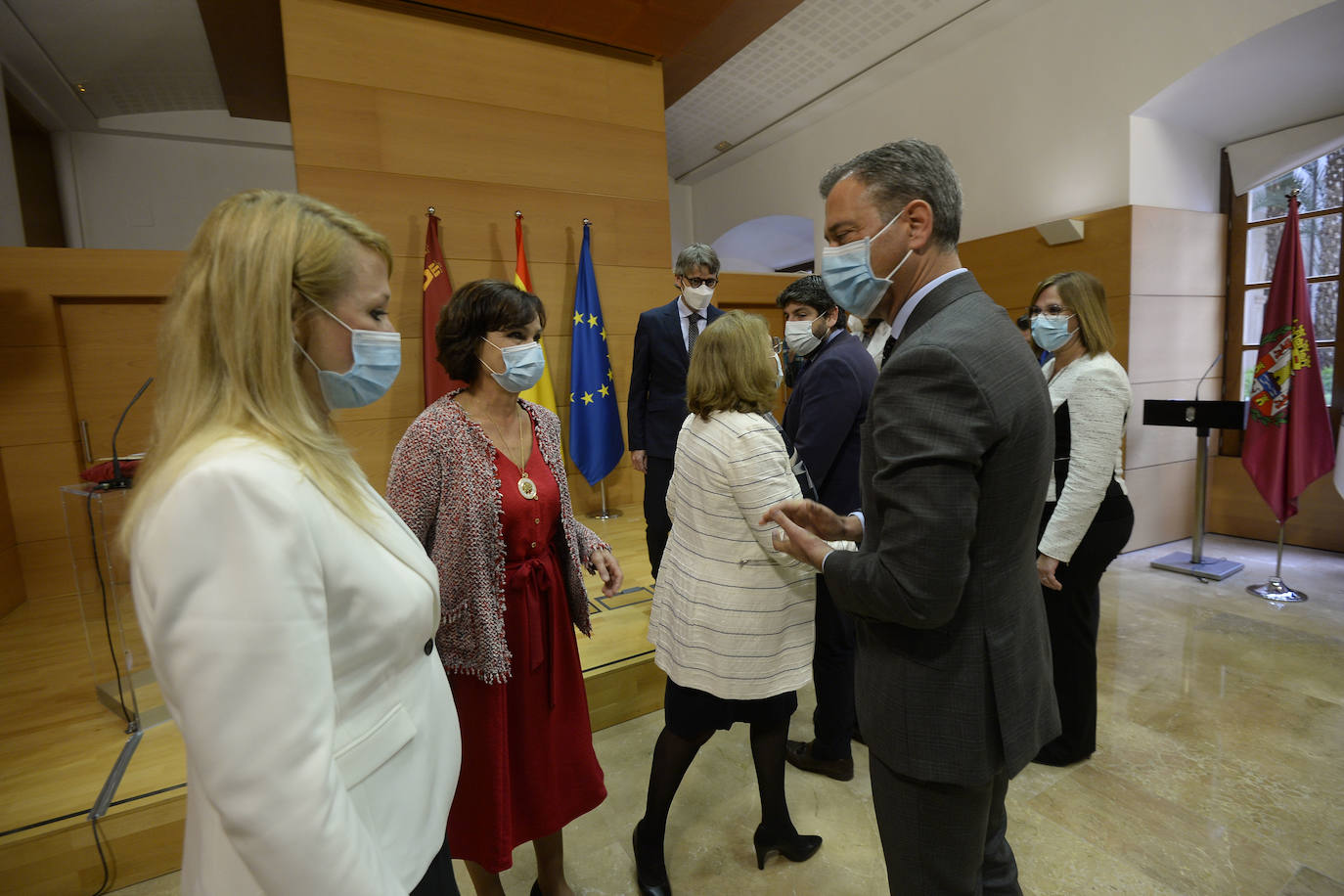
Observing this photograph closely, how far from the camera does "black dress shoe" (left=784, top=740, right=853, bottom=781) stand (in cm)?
222

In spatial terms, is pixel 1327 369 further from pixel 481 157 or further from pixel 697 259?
pixel 481 157

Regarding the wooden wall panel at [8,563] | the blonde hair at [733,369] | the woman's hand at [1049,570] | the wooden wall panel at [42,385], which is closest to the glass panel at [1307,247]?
the woman's hand at [1049,570]

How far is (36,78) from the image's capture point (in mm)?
4910

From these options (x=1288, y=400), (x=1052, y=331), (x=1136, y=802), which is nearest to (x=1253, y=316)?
(x=1288, y=400)

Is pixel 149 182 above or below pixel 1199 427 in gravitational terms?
above

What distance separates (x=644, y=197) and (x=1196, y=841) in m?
4.50

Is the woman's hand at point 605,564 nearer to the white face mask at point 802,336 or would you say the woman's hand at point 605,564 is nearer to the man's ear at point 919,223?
the man's ear at point 919,223

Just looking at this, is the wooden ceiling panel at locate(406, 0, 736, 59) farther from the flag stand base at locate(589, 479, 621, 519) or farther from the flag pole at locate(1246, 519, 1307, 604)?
the flag pole at locate(1246, 519, 1307, 604)

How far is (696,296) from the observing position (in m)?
3.01

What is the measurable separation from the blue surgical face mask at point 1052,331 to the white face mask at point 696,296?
1367 mm

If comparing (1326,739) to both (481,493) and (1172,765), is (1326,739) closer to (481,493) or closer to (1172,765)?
(1172,765)

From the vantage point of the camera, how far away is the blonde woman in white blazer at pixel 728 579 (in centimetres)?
155

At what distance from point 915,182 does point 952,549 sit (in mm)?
622

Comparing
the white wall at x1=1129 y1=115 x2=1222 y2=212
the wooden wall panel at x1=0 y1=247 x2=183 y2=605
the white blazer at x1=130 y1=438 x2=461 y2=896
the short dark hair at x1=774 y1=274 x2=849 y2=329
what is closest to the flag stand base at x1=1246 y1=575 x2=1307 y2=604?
the white wall at x1=1129 y1=115 x2=1222 y2=212
